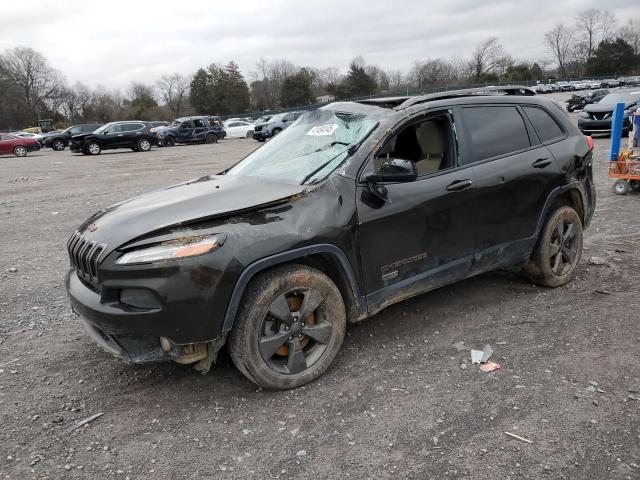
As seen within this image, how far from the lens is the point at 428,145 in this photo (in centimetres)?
418

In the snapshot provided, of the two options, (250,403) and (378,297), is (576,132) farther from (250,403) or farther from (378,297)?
(250,403)

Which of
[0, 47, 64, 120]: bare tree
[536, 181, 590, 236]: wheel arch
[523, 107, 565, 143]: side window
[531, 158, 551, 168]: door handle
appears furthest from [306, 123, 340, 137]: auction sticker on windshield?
[0, 47, 64, 120]: bare tree

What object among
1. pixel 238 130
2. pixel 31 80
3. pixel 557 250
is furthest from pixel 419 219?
pixel 31 80

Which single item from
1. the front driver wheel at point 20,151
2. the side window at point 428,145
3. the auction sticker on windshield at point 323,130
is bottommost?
the side window at point 428,145

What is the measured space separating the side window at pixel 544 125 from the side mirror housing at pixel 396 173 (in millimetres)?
1869

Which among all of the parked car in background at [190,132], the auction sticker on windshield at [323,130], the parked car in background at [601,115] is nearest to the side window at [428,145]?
the auction sticker on windshield at [323,130]

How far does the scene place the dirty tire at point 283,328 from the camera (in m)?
3.11

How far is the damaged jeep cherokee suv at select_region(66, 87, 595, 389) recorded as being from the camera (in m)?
2.96

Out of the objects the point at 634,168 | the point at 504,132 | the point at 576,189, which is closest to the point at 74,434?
the point at 504,132

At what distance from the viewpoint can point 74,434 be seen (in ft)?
9.87

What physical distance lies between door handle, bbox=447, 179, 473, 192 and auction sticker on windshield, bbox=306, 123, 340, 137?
97cm

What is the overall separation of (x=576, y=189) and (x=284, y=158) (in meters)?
2.79

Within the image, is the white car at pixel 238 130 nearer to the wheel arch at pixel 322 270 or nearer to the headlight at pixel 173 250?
the wheel arch at pixel 322 270

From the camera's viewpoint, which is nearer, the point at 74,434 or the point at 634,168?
the point at 74,434
